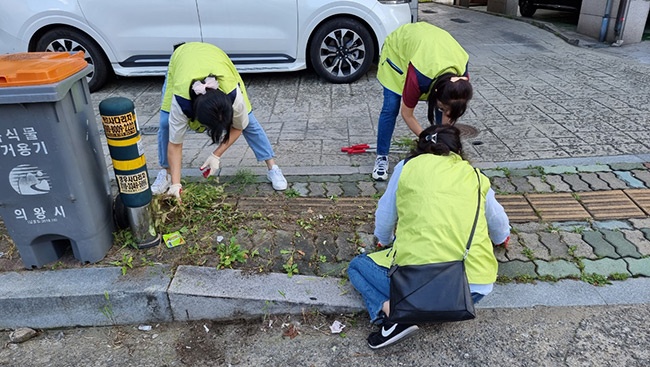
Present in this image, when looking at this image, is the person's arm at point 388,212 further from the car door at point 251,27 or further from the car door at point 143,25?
the car door at point 143,25

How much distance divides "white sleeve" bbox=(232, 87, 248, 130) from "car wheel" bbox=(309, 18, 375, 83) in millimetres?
3148

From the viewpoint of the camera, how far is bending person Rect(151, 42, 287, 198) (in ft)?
8.70

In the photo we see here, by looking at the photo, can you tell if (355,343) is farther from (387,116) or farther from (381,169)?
(387,116)

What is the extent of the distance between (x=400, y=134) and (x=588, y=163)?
1.63 meters

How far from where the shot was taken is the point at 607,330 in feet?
7.83

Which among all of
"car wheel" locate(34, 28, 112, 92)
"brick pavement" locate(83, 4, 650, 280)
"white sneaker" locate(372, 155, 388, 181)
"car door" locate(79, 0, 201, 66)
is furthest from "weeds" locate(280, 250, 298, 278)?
"car wheel" locate(34, 28, 112, 92)

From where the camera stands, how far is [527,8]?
1155cm

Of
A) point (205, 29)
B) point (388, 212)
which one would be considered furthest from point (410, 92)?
point (205, 29)

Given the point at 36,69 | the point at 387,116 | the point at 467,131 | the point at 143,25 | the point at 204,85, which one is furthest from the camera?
the point at 143,25

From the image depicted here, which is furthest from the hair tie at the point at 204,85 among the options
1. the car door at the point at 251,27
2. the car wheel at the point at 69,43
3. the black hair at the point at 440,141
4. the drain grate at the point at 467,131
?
the car wheel at the point at 69,43

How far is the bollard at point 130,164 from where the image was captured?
2.51 m

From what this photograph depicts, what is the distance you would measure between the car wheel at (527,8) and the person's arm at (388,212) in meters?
10.8

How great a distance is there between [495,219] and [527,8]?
10.8 metres

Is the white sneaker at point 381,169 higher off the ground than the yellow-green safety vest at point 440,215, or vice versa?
the yellow-green safety vest at point 440,215
